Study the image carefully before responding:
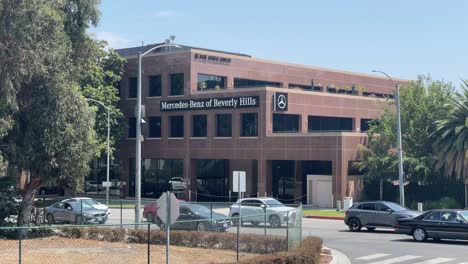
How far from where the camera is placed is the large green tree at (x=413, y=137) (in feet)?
159

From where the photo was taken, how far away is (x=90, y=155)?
29.9 metres

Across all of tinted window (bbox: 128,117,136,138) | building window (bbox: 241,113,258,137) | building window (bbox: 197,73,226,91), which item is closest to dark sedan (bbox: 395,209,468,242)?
building window (bbox: 241,113,258,137)

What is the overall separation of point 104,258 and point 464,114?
30879mm

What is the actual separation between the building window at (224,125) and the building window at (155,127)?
6986 millimetres

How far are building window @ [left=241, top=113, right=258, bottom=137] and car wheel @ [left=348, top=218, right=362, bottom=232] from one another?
22133 millimetres

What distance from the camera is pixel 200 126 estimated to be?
2328 inches

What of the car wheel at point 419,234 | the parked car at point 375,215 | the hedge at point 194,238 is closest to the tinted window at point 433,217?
the car wheel at point 419,234

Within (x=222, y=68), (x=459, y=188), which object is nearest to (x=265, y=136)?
(x=222, y=68)

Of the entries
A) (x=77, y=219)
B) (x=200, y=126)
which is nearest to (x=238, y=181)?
(x=77, y=219)

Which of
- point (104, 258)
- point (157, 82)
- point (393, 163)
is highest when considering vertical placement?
point (157, 82)

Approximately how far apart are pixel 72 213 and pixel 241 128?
865 inches

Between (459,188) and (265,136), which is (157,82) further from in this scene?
(459,188)

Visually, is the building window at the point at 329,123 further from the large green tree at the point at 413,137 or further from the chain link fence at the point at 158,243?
the chain link fence at the point at 158,243

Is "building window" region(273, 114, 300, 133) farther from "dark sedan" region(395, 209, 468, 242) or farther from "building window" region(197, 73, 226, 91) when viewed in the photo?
"dark sedan" region(395, 209, 468, 242)
